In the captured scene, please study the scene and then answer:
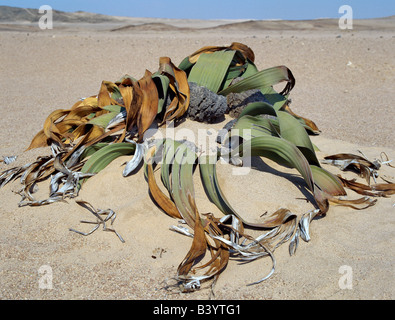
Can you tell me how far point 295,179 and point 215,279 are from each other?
3.39 feet

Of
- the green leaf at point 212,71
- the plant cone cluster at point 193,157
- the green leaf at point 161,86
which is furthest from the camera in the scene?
the green leaf at point 212,71

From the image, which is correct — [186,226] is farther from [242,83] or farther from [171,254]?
[242,83]

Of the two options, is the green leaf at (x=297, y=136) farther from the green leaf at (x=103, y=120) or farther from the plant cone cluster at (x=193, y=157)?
the green leaf at (x=103, y=120)

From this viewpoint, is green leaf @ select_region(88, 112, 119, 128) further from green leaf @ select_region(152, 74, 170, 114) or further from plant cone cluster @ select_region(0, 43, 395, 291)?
green leaf @ select_region(152, 74, 170, 114)

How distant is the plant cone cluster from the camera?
2.04 m

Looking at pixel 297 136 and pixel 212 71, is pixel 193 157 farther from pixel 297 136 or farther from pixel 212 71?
pixel 212 71

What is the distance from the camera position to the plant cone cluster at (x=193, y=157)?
2.04 metres

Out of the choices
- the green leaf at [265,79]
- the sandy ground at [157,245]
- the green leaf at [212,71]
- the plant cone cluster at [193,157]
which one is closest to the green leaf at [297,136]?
the plant cone cluster at [193,157]

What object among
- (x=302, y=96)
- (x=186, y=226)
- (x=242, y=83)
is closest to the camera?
(x=186, y=226)

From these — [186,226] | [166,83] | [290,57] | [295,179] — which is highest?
[290,57]

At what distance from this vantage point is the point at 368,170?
282 centimetres

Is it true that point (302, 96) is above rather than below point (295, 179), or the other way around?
above

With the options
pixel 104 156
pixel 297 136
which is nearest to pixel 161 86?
pixel 104 156
